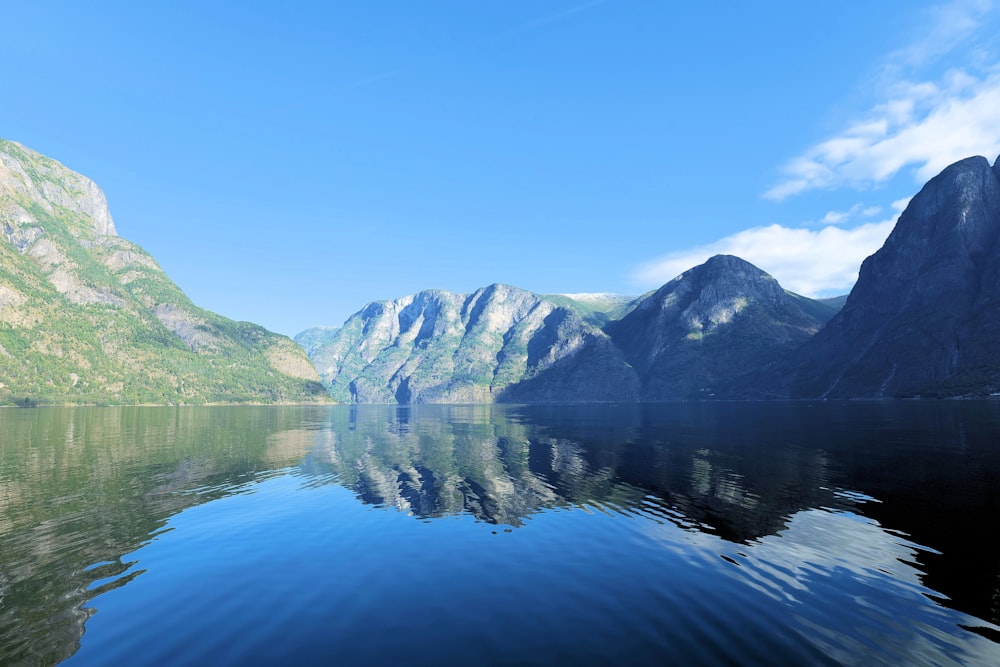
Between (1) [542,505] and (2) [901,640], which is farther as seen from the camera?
(1) [542,505]

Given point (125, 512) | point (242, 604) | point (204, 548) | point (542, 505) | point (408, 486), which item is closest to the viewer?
point (242, 604)

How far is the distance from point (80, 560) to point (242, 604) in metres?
13.4

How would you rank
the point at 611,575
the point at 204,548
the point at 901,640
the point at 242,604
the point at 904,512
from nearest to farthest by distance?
the point at 901,640 < the point at 242,604 < the point at 611,575 < the point at 204,548 < the point at 904,512

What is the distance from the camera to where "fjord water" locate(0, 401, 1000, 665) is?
55.2 ft

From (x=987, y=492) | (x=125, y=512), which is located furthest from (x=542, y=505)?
(x=987, y=492)

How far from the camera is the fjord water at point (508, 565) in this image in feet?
55.2

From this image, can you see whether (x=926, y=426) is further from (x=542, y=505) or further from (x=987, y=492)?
(x=542, y=505)

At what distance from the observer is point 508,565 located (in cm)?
2578

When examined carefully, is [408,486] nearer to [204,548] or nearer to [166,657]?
[204,548]

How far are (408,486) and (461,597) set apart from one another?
30394mm

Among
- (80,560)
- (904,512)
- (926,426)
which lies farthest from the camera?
(926,426)

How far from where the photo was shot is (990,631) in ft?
56.3

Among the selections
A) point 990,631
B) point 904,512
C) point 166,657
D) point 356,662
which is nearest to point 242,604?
point 166,657

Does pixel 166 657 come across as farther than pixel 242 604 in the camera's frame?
No
